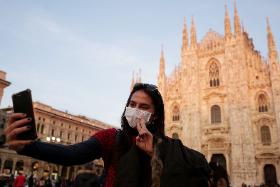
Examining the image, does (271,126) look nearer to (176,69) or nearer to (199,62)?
(199,62)

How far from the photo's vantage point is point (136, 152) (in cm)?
145

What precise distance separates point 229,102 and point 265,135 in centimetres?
438

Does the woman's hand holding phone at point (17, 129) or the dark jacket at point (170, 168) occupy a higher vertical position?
the woman's hand holding phone at point (17, 129)

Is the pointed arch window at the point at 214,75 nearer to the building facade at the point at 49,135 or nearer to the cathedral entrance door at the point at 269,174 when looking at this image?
the cathedral entrance door at the point at 269,174

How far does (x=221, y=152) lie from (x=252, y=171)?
3.45 meters

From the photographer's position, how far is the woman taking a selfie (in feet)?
4.17

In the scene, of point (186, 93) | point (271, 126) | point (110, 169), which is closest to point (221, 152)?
point (271, 126)

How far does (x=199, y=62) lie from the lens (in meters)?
30.9

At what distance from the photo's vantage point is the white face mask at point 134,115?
1.67 metres

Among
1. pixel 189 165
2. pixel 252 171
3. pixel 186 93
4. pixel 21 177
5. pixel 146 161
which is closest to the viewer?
pixel 189 165

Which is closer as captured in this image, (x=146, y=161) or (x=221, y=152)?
(x=146, y=161)

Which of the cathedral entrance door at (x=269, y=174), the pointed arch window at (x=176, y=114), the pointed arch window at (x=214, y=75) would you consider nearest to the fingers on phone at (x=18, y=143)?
the cathedral entrance door at (x=269, y=174)

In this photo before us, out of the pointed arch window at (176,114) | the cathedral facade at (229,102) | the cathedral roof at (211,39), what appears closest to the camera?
the cathedral facade at (229,102)

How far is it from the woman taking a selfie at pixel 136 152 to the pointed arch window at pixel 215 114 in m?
27.7
